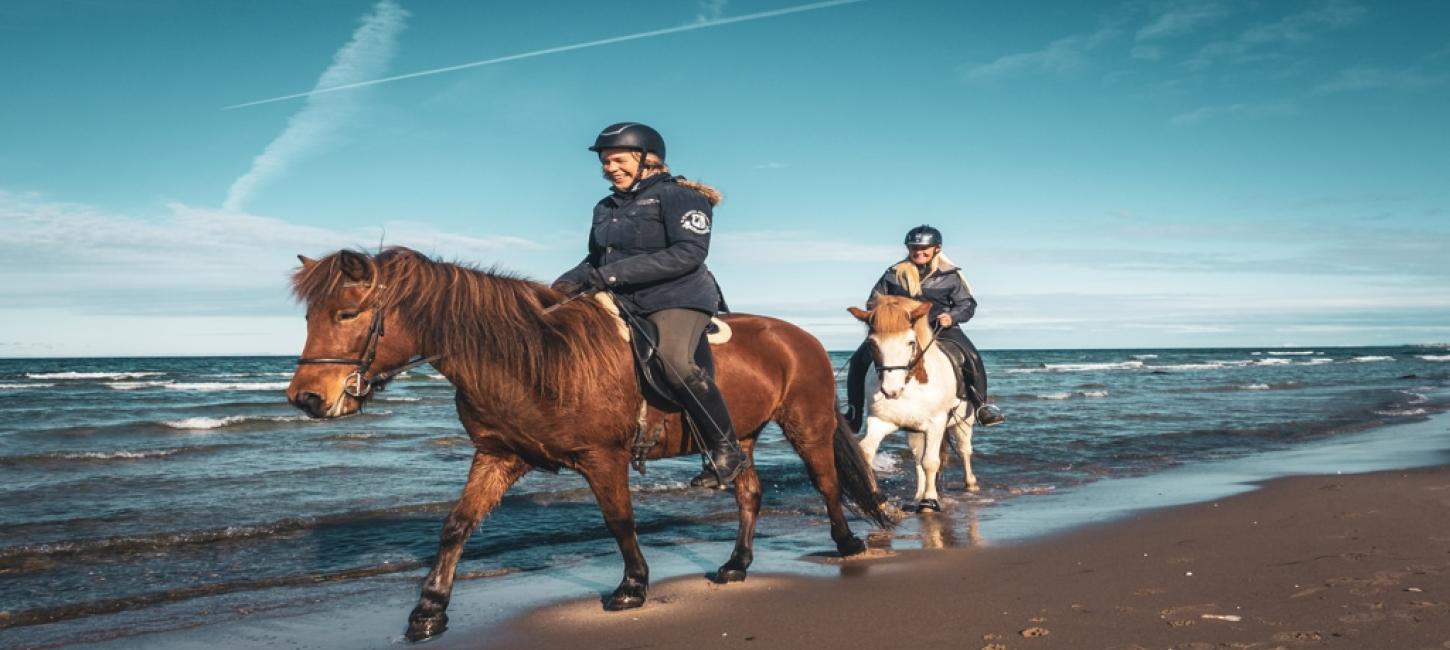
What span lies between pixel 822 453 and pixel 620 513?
2.01 meters

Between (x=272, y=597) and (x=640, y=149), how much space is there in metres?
3.81

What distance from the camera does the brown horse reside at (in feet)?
14.5

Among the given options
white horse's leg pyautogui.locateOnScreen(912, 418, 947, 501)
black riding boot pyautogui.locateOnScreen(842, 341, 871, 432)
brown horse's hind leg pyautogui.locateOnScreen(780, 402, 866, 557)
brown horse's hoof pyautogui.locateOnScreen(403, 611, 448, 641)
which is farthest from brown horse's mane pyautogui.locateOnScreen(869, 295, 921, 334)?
brown horse's hoof pyautogui.locateOnScreen(403, 611, 448, 641)

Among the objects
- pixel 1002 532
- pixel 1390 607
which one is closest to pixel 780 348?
pixel 1002 532

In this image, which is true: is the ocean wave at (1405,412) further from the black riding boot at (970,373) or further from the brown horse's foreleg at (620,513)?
the brown horse's foreleg at (620,513)

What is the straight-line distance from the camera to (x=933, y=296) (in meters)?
10.0

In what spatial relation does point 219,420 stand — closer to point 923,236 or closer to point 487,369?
point 923,236

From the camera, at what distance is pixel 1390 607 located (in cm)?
471

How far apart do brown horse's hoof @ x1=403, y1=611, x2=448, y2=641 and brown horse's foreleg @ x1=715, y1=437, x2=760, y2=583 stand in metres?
1.80

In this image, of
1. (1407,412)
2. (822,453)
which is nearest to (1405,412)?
(1407,412)

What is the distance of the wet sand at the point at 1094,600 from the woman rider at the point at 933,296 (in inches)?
113

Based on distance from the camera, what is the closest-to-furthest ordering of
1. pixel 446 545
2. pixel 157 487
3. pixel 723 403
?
pixel 446 545, pixel 723 403, pixel 157 487

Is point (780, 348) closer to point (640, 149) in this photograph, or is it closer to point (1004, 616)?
point (640, 149)

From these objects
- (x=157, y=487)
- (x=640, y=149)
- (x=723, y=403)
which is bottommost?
(x=157, y=487)
